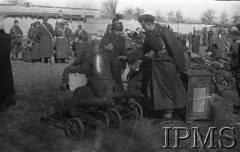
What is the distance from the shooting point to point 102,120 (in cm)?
553

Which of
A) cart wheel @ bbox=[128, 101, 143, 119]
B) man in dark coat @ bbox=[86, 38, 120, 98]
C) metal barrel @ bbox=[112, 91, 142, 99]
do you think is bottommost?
cart wheel @ bbox=[128, 101, 143, 119]

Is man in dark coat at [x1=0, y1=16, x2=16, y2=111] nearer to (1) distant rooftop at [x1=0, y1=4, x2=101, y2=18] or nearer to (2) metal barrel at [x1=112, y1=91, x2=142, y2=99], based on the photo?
(2) metal barrel at [x1=112, y1=91, x2=142, y2=99]

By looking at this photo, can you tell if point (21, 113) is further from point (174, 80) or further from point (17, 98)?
Result: point (174, 80)

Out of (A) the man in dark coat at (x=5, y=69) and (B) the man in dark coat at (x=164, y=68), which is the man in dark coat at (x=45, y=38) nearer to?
(A) the man in dark coat at (x=5, y=69)

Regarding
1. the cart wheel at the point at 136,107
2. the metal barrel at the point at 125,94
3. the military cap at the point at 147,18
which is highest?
the military cap at the point at 147,18

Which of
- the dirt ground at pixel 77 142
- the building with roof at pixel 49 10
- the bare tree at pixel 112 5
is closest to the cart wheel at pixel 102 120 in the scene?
the dirt ground at pixel 77 142

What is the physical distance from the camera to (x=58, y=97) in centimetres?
786

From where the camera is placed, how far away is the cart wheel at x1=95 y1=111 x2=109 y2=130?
5375 mm

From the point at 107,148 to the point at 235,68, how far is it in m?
4.05

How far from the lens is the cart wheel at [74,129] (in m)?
4.95
